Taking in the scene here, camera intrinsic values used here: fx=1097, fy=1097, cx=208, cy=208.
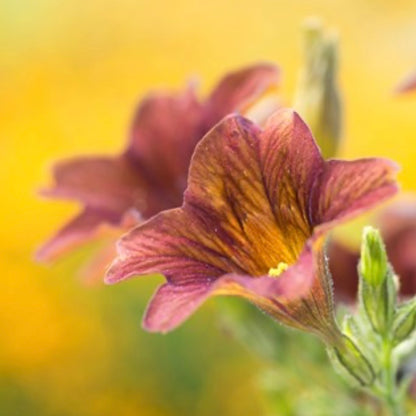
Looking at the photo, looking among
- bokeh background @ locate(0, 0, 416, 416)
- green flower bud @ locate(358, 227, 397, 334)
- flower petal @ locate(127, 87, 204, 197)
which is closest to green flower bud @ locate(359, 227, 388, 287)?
green flower bud @ locate(358, 227, 397, 334)

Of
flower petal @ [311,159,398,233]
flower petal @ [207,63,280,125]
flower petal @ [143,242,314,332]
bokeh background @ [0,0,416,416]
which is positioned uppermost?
flower petal @ [207,63,280,125]

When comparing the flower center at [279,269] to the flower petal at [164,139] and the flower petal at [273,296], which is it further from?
the flower petal at [164,139]

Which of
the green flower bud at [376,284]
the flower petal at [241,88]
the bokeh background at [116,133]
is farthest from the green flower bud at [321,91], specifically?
the bokeh background at [116,133]

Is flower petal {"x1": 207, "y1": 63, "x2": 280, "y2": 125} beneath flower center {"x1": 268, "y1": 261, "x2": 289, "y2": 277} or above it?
above

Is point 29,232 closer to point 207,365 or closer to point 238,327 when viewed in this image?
point 207,365

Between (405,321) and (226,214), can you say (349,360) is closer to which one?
(405,321)

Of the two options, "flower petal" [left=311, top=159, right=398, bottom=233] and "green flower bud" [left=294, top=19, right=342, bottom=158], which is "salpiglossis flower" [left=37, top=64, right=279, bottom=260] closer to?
"green flower bud" [left=294, top=19, right=342, bottom=158]

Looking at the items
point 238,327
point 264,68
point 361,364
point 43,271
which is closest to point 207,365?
point 43,271
